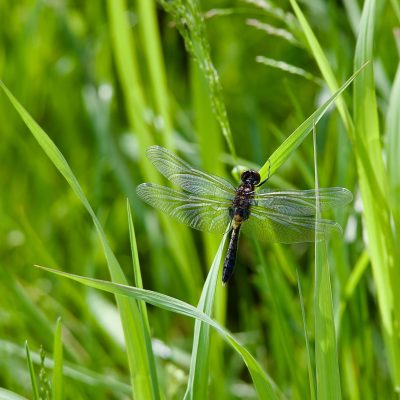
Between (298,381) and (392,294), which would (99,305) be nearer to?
(298,381)

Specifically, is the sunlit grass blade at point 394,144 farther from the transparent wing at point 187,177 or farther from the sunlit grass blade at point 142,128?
the sunlit grass blade at point 142,128

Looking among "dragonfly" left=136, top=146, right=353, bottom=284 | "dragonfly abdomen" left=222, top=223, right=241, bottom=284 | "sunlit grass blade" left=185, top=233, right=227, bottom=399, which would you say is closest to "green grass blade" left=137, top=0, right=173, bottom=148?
"dragonfly" left=136, top=146, right=353, bottom=284

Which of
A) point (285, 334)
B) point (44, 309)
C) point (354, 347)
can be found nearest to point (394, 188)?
point (285, 334)

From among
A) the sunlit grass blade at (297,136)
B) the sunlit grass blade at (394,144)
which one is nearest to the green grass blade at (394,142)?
the sunlit grass blade at (394,144)

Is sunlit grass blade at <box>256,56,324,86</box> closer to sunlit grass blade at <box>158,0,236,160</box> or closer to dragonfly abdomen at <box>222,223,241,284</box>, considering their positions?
sunlit grass blade at <box>158,0,236,160</box>

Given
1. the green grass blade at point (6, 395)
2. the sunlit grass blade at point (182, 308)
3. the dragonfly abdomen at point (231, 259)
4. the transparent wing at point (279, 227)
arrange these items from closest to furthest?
the sunlit grass blade at point (182, 308) < the green grass blade at point (6, 395) < the transparent wing at point (279, 227) < the dragonfly abdomen at point (231, 259)
